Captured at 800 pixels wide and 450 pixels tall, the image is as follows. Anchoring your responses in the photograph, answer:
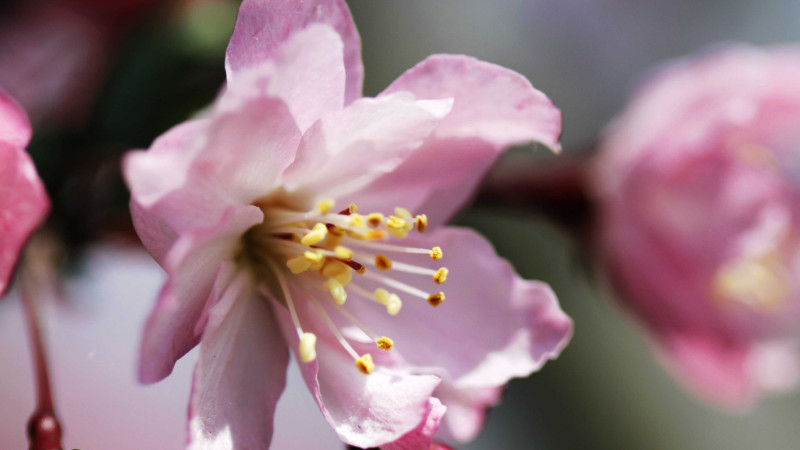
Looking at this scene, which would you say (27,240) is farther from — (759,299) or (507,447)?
(507,447)

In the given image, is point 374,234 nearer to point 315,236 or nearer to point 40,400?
point 315,236

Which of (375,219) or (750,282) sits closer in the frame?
(375,219)

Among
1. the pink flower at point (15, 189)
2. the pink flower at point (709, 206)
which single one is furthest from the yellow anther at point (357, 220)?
the pink flower at point (709, 206)

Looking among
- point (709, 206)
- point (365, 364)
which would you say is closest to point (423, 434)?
point (365, 364)

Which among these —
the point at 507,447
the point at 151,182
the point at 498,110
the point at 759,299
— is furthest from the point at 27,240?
the point at 507,447

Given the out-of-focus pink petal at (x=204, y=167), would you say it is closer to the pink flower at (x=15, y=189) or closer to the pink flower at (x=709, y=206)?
the pink flower at (x=15, y=189)

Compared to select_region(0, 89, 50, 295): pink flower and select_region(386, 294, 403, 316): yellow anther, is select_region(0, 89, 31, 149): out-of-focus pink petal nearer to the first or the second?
select_region(0, 89, 50, 295): pink flower
